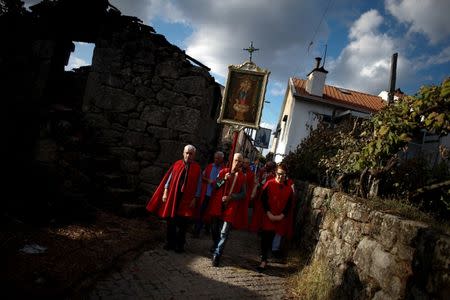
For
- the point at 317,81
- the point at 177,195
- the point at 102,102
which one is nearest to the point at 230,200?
the point at 177,195

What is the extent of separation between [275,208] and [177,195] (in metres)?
1.65

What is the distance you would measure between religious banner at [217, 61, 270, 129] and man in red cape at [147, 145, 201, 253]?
6.23 ft

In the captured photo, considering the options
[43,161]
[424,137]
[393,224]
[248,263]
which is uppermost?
[424,137]

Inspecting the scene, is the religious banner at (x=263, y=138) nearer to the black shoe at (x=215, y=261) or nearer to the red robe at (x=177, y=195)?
the red robe at (x=177, y=195)

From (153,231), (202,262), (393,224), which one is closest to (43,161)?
(153,231)

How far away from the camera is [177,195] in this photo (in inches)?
223

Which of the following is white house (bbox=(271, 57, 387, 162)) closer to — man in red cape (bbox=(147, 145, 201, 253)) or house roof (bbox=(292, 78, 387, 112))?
house roof (bbox=(292, 78, 387, 112))

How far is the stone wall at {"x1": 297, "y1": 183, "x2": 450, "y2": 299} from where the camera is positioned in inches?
108

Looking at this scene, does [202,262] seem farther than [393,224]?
Yes

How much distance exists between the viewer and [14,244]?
4328 mm

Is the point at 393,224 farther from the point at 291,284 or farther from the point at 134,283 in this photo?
the point at 134,283

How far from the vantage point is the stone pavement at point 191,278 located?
3.90m

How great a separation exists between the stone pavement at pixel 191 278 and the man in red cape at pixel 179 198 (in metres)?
0.30

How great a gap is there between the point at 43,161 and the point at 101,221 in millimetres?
2008
